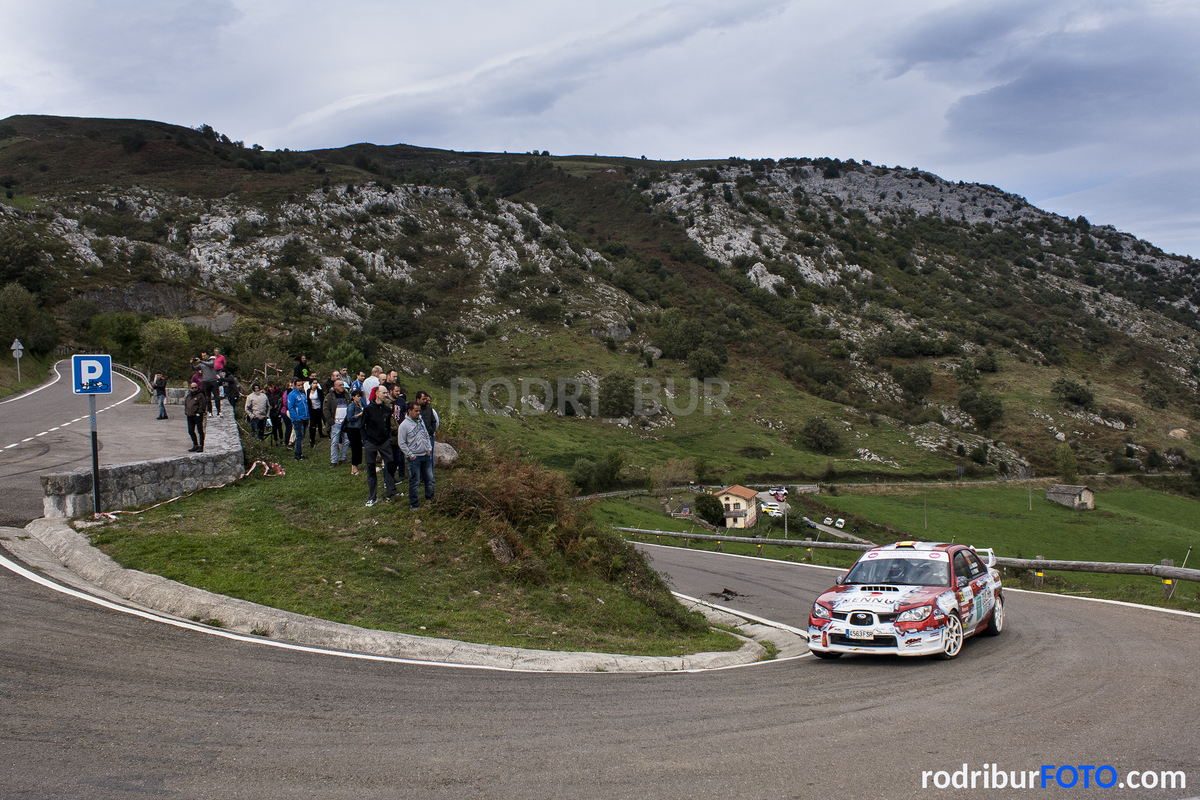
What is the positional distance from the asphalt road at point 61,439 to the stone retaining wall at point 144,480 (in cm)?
71

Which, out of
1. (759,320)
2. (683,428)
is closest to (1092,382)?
(759,320)

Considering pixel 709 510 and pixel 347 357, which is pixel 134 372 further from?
pixel 709 510

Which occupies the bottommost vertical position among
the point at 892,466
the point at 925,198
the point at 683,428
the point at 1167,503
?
the point at 1167,503

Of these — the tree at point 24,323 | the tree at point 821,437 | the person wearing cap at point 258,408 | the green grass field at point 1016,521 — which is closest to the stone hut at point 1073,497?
the green grass field at point 1016,521

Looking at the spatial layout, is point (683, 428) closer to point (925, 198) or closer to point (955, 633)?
point (955, 633)

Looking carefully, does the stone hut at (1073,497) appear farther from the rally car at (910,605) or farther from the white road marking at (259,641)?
the white road marking at (259,641)

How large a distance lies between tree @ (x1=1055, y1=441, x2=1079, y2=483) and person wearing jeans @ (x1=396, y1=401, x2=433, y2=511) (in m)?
90.7

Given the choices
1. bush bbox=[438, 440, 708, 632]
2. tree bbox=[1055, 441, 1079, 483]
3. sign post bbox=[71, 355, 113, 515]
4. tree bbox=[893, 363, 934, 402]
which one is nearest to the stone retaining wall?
sign post bbox=[71, 355, 113, 515]

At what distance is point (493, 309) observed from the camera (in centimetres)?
9838

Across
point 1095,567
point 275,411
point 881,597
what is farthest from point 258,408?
point 1095,567

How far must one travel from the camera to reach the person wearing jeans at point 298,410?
1777cm

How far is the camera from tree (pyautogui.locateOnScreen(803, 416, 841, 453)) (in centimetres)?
8062

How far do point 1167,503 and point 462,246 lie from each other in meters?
99.1

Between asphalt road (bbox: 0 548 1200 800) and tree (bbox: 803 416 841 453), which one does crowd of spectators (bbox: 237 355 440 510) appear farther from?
tree (bbox: 803 416 841 453)
